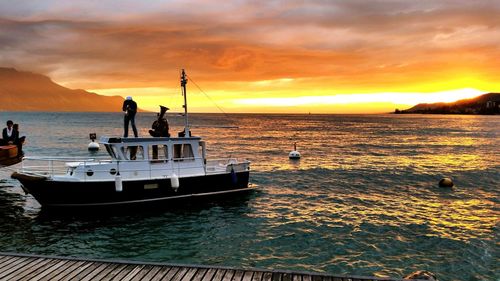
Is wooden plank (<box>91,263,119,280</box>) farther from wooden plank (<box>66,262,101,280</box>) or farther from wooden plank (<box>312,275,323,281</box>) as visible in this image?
wooden plank (<box>312,275,323,281</box>)

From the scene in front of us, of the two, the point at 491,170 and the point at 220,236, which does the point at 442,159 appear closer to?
the point at 491,170

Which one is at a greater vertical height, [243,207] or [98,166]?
[98,166]

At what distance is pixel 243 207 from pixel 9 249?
1190cm

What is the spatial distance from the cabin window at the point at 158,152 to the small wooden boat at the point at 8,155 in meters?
10.0

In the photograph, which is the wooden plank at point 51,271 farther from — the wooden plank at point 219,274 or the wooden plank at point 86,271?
the wooden plank at point 219,274

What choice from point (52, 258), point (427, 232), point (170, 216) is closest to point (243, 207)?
point (170, 216)

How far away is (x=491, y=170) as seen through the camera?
39094 millimetres

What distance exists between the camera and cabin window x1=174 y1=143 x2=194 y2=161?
22797 millimetres

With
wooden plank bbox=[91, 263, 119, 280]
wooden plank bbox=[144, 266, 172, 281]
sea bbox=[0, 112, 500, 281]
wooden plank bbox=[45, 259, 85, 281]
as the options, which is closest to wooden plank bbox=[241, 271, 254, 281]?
wooden plank bbox=[144, 266, 172, 281]

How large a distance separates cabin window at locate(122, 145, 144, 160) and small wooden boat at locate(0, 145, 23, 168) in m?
8.92

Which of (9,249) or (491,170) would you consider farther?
(491,170)

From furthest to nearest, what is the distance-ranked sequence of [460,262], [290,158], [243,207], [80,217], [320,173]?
[290,158], [320,173], [243,207], [80,217], [460,262]

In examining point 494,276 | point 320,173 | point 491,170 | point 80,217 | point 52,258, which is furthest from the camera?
point 491,170

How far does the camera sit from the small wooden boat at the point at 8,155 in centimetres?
2381
